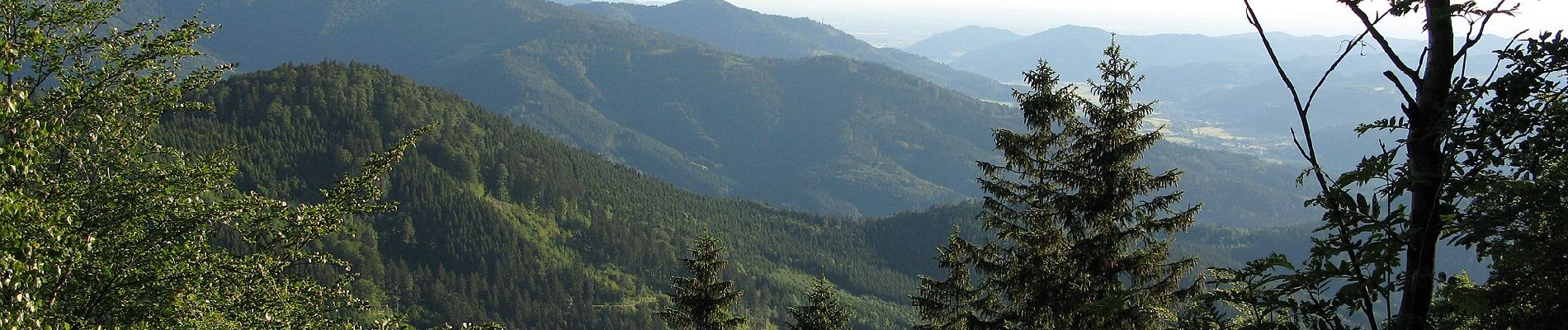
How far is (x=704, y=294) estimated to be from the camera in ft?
85.9

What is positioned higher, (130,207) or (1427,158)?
(1427,158)

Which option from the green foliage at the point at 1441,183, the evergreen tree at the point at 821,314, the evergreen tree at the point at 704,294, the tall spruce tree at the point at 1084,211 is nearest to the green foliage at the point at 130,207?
the green foliage at the point at 1441,183

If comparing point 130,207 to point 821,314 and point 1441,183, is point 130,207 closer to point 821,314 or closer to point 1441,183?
point 1441,183

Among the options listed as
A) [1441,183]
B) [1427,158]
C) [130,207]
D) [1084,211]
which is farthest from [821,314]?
[1441,183]

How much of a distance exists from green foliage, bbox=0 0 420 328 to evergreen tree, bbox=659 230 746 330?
14.7 metres

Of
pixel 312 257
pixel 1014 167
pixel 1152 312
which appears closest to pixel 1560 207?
pixel 1152 312

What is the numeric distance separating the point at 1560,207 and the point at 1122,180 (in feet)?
41.6

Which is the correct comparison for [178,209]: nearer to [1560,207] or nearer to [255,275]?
Answer: [255,275]

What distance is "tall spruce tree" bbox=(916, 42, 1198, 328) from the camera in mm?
17812

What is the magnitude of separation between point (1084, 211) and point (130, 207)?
16725 mm

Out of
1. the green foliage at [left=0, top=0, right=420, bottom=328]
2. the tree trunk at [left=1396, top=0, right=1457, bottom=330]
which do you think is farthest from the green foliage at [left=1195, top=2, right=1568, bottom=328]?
the green foliage at [left=0, top=0, right=420, bottom=328]

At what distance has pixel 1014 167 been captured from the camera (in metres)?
21.3

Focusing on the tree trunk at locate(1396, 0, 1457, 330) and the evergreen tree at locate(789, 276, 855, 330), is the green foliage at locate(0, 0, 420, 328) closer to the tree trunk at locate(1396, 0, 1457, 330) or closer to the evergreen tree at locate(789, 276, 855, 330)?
the tree trunk at locate(1396, 0, 1457, 330)

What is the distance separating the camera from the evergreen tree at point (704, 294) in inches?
1032
